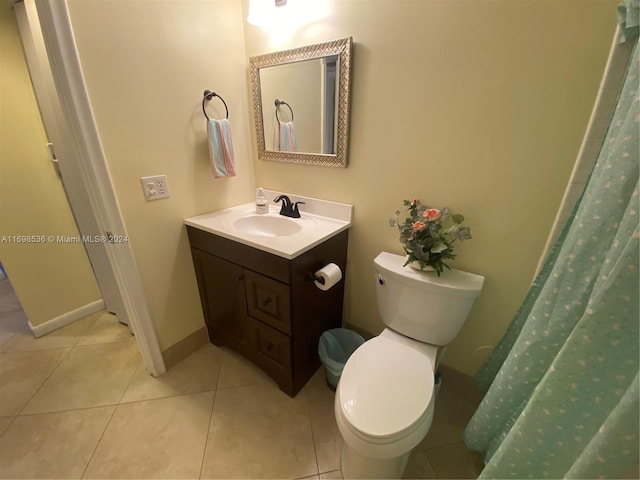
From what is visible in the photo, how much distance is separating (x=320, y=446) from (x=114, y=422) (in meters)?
1.01

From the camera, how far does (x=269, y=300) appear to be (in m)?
1.20

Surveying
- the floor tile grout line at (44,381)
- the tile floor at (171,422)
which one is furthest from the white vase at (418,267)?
the floor tile grout line at (44,381)

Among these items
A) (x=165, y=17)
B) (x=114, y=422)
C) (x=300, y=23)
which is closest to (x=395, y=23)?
(x=300, y=23)

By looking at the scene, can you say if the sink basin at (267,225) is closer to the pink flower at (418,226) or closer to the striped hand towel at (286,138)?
the striped hand towel at (286,138)

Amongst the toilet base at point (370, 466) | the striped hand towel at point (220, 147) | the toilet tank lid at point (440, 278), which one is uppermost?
the striped hand towel at point (220, 147)

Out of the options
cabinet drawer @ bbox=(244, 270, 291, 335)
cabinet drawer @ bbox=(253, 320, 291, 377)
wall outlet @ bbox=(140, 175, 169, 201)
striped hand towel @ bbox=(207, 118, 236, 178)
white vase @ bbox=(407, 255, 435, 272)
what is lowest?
cabinet drawer @ bbox=(253, 320, 291, 377)

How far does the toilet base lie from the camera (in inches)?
37.0

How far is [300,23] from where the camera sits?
124cm

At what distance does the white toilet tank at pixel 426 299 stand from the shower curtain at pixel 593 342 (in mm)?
250

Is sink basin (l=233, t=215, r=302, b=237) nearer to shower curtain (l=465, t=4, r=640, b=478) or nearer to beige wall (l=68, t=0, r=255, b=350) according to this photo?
beige wall (l=68, t=0, r=255, b=350)

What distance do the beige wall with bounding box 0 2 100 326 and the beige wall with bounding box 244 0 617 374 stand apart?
1.34 m

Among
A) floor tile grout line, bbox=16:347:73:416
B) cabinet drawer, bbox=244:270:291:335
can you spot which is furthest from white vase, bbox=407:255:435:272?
floor tile grout line, bbox=16:347:73:416

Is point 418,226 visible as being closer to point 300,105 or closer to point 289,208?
point 289,208

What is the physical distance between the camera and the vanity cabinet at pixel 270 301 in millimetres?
1142
